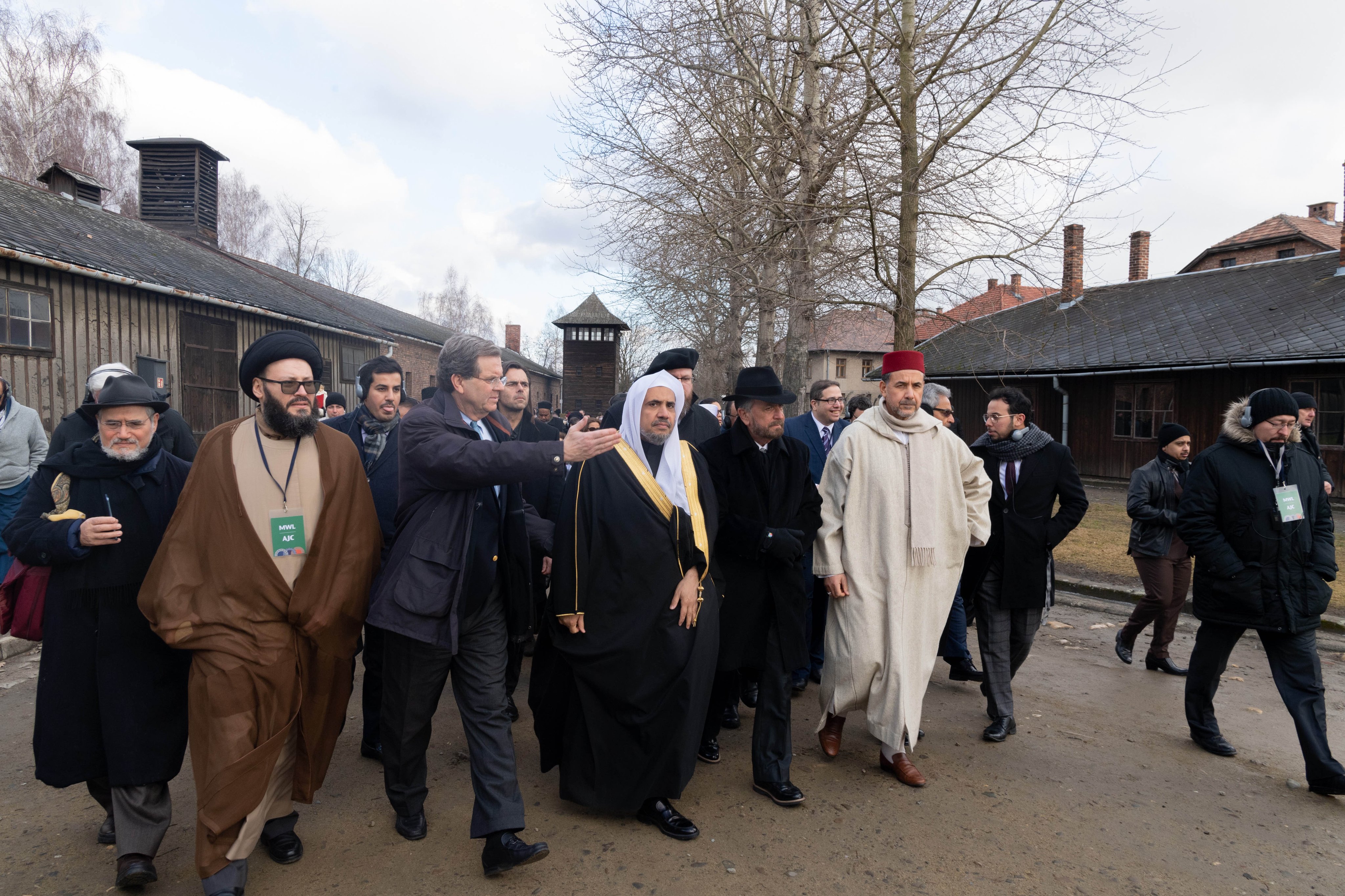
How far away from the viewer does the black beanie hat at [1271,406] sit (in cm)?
396

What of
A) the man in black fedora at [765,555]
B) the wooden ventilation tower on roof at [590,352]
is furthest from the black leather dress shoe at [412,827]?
the wooden ventilation tower on roof at [590,352]

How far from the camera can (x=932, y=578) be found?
12.8 ft

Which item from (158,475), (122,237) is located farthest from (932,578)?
(122,237)

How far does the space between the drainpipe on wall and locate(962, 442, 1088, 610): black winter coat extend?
59.0ft

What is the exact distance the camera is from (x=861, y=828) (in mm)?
3354

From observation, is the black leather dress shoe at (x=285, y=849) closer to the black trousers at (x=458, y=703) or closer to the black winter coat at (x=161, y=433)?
the black trousers at (x=458, y=703)

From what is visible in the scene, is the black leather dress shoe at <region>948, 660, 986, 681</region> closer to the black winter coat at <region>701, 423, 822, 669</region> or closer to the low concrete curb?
the black winter coat at <region>701, 423, 822, 669</region>

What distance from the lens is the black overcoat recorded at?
2.78 metres

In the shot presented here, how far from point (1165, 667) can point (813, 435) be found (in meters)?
3.05

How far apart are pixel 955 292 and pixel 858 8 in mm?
3432

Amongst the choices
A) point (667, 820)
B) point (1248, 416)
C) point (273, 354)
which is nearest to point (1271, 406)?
point (1248, 416)

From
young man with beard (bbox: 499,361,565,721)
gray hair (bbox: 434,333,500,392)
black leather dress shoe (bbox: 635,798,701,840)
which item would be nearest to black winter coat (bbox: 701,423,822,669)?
black leather dress shoe (bbox: 635,798,701,840)

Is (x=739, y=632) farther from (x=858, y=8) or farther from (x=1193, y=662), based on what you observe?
(x=858, y=8)

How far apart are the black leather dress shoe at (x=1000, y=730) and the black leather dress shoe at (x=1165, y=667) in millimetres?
1985
